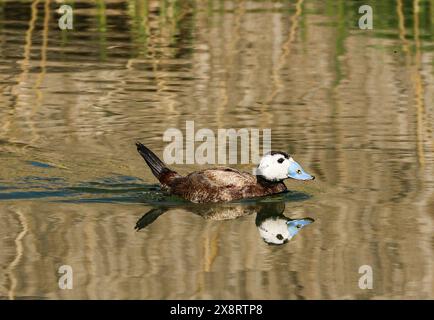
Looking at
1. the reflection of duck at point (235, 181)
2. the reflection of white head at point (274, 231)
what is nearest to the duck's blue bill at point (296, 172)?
the reflection of duck at point (235, 181)

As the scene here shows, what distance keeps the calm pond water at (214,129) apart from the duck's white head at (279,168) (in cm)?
22

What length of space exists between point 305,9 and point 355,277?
1214 cm

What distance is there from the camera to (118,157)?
41.9ft

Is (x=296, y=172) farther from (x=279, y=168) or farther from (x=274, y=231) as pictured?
(x=274, y=231)

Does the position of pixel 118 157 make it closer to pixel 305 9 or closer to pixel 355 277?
pixel 355 277

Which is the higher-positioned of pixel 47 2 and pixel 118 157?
pixel 47 2

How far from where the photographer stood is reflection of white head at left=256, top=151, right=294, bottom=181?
11.5 m

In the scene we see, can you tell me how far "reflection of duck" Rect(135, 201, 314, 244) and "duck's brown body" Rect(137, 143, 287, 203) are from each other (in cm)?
9

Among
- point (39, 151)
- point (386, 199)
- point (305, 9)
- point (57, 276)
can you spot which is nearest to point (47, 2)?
point (305, 9)

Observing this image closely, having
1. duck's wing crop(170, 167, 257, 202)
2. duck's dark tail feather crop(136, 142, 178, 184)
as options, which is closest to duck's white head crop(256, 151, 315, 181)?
duck's wing crop(170, 167, 257, 202)

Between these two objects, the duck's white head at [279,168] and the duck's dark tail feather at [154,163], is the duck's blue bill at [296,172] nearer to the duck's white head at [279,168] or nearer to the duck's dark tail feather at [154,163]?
the duck's white head at [279,168]

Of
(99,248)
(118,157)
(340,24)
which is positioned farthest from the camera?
(340,24)

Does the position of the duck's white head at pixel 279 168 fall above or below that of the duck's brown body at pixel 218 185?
above

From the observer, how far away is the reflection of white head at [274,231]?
1034cm
